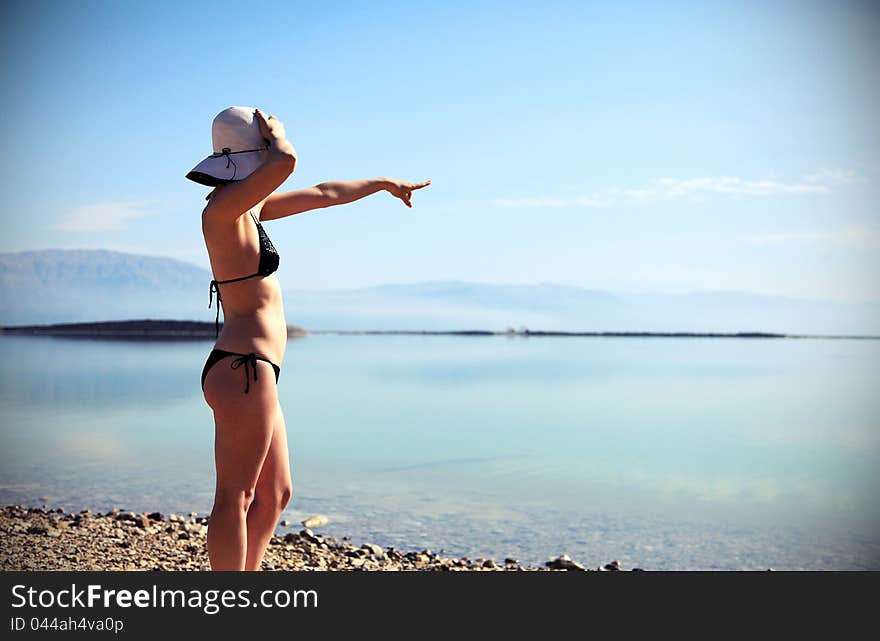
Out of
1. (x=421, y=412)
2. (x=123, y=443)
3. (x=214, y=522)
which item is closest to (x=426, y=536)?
(x=214, y=522)

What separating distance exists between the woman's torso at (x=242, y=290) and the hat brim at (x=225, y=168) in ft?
0.41

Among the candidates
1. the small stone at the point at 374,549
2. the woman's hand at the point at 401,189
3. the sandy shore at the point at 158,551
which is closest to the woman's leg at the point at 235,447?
the woman's hand at the point at 401,189

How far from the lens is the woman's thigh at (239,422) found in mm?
2898

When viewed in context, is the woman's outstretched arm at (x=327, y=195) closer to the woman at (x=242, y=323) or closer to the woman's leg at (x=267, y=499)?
the woman at (x=242, y=323)

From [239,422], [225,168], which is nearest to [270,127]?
[225,168]

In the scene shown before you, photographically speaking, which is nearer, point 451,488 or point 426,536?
point 426,536

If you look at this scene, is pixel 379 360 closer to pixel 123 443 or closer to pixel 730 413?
pixel 730 413

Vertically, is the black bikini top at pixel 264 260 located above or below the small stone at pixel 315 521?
above

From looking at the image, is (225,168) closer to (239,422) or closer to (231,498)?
(239,422)

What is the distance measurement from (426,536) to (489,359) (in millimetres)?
17530

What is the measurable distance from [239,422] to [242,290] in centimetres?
43

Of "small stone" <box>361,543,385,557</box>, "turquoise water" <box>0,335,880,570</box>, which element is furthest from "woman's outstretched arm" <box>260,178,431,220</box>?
"turquoise water" <box>0,335,880,570</box>

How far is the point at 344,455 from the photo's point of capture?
8.16m

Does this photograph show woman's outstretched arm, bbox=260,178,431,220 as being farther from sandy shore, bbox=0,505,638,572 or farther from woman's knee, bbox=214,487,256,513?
sandy shore, bbox=0,505,638,572
